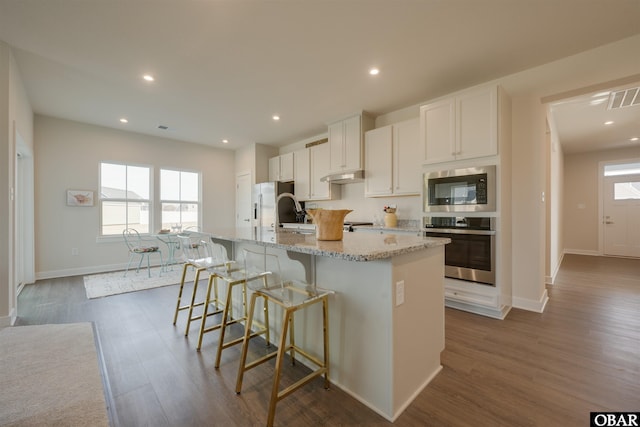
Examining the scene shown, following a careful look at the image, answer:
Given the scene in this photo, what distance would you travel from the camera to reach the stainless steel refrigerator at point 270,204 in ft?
17.7

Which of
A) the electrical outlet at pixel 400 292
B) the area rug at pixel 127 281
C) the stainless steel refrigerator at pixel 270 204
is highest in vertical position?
the stainless steel refrigerator at pixel 270 204

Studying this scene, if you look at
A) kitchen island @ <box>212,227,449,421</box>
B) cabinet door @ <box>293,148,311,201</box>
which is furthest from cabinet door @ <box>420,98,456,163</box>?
cabinet door @ <box>293,148,311,201</box>

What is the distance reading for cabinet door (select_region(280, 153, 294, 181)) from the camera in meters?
5.64

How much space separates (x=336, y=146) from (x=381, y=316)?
3.59m

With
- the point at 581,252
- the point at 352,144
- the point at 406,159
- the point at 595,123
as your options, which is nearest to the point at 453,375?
the point at 406,159

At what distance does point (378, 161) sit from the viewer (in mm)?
4059

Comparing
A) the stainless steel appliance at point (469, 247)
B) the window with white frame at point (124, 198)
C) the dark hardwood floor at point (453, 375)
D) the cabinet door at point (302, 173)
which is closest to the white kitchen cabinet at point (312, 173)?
the cabinet door at point (302, 173)

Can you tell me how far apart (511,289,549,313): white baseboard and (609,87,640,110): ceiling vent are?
2.60 metres

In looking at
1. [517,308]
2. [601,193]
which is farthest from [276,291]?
[601,193]

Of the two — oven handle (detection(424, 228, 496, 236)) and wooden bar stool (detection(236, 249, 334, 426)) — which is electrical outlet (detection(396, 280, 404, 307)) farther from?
oven handle (detection(424, 228, 496, 236))

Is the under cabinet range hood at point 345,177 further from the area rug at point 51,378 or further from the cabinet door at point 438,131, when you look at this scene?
the area rug at point 51,378

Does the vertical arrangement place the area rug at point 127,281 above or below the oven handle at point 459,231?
below

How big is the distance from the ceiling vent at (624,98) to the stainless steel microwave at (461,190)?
2.08m

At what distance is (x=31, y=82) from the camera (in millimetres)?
3359
